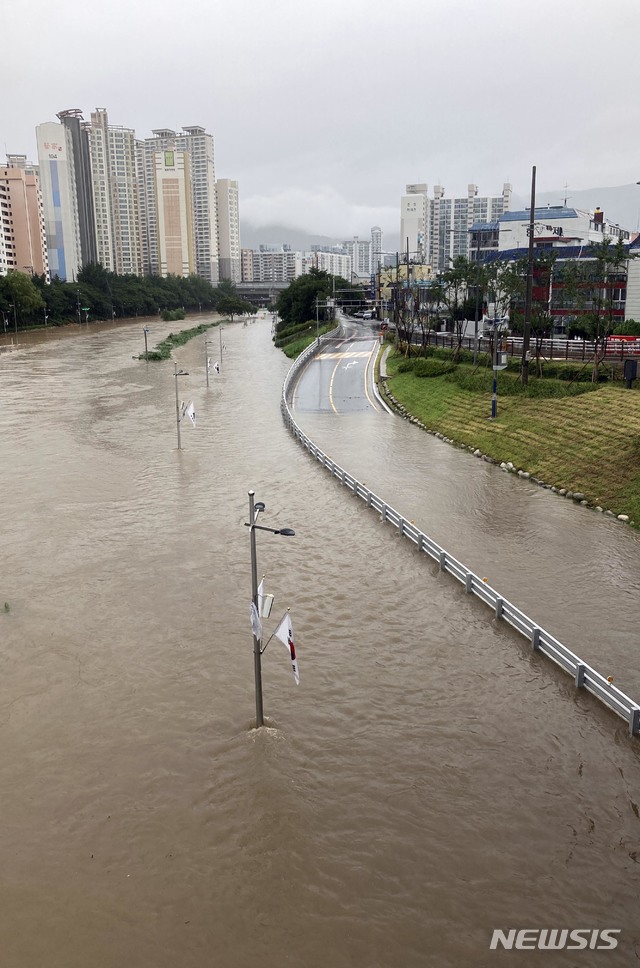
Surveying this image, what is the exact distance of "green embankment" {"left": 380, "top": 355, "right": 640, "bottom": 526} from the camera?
80.1 ft

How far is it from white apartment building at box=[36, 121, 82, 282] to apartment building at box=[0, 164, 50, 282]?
63.5 feet

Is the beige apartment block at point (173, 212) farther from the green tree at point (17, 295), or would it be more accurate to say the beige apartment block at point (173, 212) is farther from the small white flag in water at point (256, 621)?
the small white flag in water at point (256, 621)

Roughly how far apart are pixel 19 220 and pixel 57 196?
92.2 feet

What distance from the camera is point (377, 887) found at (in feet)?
29.8

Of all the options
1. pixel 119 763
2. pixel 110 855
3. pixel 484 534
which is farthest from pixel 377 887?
pixel 484 534

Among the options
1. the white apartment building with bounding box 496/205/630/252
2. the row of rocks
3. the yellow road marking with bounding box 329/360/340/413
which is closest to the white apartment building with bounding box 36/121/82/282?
the white apartment building with bounding box 496/205/630/252

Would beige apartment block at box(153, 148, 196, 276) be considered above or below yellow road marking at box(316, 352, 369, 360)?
above

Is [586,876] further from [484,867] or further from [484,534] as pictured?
[484,534]

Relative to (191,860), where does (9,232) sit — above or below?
above

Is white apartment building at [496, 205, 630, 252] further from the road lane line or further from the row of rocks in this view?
the row of rocks

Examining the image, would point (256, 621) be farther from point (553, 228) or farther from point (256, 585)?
point (553, 228)

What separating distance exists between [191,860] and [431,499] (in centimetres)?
1711

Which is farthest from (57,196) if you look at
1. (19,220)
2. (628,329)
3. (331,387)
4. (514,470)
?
(514,470)

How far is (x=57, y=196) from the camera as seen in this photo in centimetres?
15888
